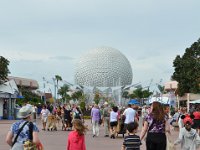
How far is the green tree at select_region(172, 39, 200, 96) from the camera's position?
171 feet

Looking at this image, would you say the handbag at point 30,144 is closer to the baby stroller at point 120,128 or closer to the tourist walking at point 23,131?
the tourist walking at point 23,131

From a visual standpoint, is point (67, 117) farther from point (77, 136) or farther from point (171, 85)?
point (171, 85)

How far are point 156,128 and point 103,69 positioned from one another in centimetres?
11645

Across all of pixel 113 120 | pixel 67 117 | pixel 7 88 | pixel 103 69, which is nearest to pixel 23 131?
pixel 113 120

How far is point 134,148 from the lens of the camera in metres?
8.45

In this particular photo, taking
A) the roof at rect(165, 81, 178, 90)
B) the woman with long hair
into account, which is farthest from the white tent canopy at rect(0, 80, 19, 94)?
the roof at rect(165, 81, 178, 90)

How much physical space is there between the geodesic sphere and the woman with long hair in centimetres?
11506

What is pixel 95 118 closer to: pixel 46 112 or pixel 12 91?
pixel 46 112

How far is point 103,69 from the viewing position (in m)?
125

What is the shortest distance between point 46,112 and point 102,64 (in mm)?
96673

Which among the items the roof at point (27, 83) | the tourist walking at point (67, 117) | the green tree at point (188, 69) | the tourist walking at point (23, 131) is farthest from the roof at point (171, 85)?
the tourist walking at point (23, 131)

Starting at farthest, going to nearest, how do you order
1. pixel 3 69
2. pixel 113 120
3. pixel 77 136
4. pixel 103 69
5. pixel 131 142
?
pixel 103 69, pixel 3 69, pixel 113 120, pixel 77 136, pixel 131 142

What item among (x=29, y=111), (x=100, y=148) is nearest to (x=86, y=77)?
(x=100, y=148)

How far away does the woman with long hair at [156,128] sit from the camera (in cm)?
895
